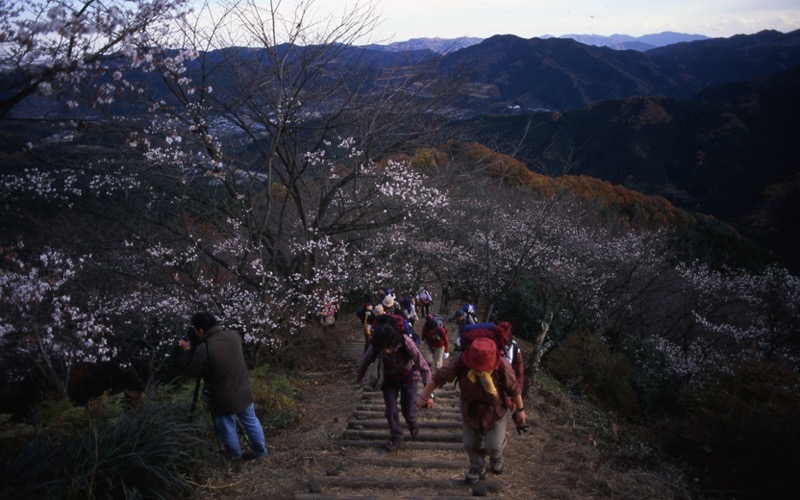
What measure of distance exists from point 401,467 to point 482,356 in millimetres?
1470

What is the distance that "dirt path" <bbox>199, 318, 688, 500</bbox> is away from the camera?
163 inches

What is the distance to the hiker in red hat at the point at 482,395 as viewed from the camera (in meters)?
3.97

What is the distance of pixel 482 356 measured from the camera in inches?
155

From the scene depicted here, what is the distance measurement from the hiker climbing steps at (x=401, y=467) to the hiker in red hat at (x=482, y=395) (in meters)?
0.25

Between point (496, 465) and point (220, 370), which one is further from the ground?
point (220, 370)

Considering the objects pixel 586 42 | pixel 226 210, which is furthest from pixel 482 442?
pixel 586 42

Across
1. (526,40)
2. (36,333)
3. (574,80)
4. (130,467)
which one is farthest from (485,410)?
(526,40)

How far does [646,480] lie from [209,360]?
388 cm

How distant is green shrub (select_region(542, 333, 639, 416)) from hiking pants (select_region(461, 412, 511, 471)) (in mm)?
9137

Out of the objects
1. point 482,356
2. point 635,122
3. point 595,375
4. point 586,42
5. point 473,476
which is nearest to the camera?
point 482,356

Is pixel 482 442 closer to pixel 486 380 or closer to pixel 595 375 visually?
pixel 486 380

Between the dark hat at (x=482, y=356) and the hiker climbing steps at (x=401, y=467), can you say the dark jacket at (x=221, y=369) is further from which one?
the dark hat at (x=482, y=356)

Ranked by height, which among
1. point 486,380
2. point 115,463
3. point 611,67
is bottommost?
point 115,463

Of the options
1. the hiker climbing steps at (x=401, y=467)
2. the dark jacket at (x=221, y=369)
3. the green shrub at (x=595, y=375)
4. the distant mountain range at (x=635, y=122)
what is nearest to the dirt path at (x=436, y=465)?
the hiker climbing steps at (x=401, y=467)
